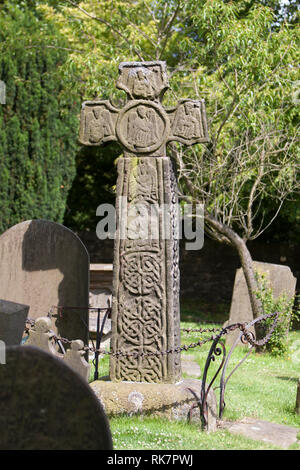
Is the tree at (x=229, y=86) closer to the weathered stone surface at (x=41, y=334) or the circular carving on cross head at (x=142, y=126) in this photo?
the circular carving on cross head at (x=142, y=126)

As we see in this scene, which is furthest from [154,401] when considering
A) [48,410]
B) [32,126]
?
[32,126]

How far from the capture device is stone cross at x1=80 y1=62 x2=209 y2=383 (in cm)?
491

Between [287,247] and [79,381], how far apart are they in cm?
1456

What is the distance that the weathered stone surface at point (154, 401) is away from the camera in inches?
178

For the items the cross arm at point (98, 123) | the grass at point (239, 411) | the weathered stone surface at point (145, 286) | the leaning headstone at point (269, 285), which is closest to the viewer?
the grass at point (239, 411)

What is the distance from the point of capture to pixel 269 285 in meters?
9.83

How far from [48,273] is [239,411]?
2306mm

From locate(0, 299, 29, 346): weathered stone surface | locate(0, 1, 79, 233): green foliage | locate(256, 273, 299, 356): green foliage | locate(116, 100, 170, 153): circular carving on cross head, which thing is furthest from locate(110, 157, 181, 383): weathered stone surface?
locate(0, 1, 79, 233): green foliage

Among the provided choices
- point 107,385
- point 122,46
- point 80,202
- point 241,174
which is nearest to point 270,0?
point 122,46

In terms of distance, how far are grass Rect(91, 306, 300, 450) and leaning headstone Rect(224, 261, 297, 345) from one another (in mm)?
972

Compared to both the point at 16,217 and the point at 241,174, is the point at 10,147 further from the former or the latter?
the point at 241,174

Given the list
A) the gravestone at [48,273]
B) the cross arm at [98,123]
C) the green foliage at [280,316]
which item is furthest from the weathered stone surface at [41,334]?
the green foliage at [280,316]

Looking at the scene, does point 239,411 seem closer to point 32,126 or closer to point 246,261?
point 246,261

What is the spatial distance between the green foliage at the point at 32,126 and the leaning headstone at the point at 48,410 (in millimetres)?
9141
